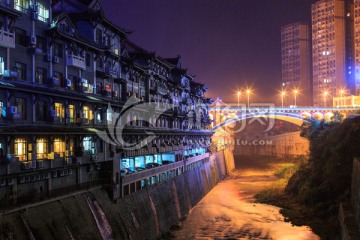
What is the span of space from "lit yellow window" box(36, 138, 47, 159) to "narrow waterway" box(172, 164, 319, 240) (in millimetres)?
16133

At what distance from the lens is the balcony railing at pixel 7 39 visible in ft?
71.1

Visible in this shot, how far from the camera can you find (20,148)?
22.9 metres

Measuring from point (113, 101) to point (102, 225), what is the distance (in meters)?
12.8

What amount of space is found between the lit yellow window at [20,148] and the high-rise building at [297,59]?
16124cm

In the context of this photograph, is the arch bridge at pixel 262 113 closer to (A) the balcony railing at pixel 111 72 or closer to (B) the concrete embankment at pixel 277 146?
(B) the concrete embankment at pixel 277 146

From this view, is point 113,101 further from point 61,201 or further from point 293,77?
point 293,77

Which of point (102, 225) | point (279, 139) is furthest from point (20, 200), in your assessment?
point (279, 139)

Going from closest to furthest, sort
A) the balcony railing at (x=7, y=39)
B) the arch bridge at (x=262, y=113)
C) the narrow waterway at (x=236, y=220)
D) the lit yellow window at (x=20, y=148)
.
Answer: the balcony railing at (x=7, y=39), the lit yellow window at (x=20, y=148), the narrow waterway at (x=236, y=220), the arch bridge at (x=262, y=113)

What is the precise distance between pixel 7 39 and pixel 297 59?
6788 inches

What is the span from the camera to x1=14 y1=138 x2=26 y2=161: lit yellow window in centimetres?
2262

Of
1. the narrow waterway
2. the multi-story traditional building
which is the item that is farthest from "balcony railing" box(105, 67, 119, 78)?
the narrow waterway

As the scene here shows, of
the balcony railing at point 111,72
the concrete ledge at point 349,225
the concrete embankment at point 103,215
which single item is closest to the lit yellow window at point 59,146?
the concrete embankment at point 103,215

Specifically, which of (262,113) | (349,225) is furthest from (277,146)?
(349,225)

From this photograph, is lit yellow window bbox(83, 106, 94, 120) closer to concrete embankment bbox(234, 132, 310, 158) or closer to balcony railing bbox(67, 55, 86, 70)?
balcony railing bbox(67, 55, 86, 70)
